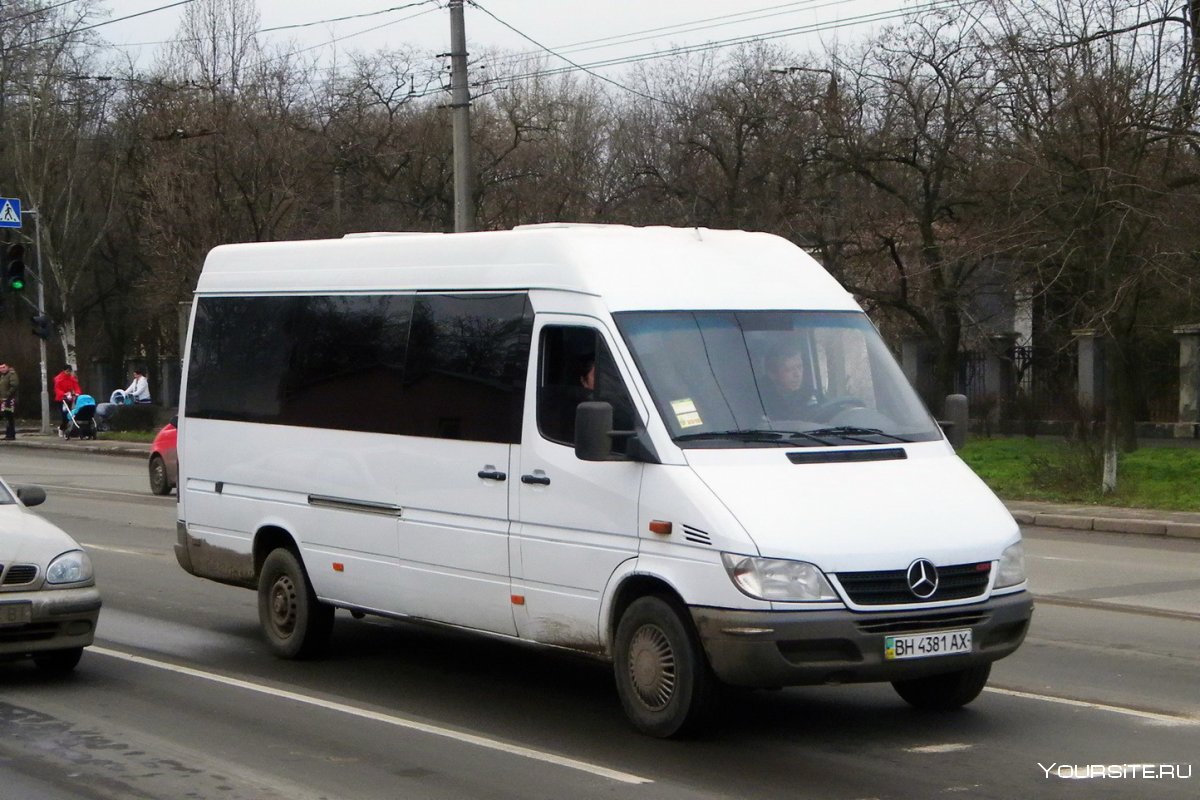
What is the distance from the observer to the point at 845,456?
7.75 m

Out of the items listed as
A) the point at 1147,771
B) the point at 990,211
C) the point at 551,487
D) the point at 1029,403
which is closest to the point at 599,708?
the point at 551,487

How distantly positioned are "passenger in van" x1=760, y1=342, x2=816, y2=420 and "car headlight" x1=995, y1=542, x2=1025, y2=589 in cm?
116

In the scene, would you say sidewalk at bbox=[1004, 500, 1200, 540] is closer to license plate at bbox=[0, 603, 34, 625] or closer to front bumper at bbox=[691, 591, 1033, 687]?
front bumper at bbox=[691, 591, 1033, 687]

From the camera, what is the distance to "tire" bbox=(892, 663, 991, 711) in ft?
26.7

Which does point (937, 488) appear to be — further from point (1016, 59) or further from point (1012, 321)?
point (1012, 321)

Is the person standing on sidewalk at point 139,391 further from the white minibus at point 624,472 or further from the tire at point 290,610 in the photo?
the tire at point 290,610

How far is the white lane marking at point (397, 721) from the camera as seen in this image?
710 cm

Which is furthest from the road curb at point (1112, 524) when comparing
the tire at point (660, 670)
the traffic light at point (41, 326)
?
the traffic light at point (41, 326)

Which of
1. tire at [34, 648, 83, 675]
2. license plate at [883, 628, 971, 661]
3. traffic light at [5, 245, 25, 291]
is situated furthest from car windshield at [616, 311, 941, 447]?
traffic light at [5, 245, 25, 291]

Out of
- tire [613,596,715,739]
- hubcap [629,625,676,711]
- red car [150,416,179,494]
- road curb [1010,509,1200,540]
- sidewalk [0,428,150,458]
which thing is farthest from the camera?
sidewalk [0,428,150,458]

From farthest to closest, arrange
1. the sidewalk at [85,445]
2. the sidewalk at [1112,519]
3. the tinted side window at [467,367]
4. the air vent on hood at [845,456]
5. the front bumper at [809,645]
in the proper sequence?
A: the sidewalk at [85,445] < the sidewalk at [1112,519] < the tinted side window at [467,367] < the air vent on hood at [845,456] < the front bumper at [809,645]

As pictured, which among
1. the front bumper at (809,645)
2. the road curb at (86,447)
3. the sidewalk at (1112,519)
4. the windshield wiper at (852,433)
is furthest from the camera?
the road curb at (86,447)

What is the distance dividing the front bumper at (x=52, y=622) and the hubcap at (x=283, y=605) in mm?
1239

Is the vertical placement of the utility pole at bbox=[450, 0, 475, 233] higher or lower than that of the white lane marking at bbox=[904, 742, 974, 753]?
higher
